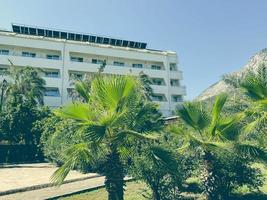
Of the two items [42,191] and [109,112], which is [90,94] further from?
[42,191]

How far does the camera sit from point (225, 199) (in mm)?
11625

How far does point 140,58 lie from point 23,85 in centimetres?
2389

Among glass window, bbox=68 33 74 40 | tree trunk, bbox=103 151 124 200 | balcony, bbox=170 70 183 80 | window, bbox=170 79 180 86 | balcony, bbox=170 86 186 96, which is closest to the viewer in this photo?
tree trunk, bbox=103 151 124 200

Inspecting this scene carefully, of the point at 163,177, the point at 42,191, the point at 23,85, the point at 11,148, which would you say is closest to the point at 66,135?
the point at 42,191

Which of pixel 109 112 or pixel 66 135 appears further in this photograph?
pixel 66 135

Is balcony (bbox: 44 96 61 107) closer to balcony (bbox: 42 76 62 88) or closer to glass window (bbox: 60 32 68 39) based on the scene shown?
balcony (bbox: 42 76 62 88)

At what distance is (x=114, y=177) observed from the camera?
31.9 feet

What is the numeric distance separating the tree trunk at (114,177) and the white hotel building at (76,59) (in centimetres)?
3765

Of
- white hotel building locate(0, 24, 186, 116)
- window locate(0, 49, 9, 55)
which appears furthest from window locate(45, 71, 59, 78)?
window locate(0, 49, 9, 55)

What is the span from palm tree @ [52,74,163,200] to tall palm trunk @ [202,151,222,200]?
2.55 meters

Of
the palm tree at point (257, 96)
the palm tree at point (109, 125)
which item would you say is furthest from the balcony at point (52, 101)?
the palm tree at point (257, 96)

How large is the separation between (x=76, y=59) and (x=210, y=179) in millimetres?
47013

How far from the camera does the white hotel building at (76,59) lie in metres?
51.1

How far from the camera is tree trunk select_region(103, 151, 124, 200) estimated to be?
9.64 meters
